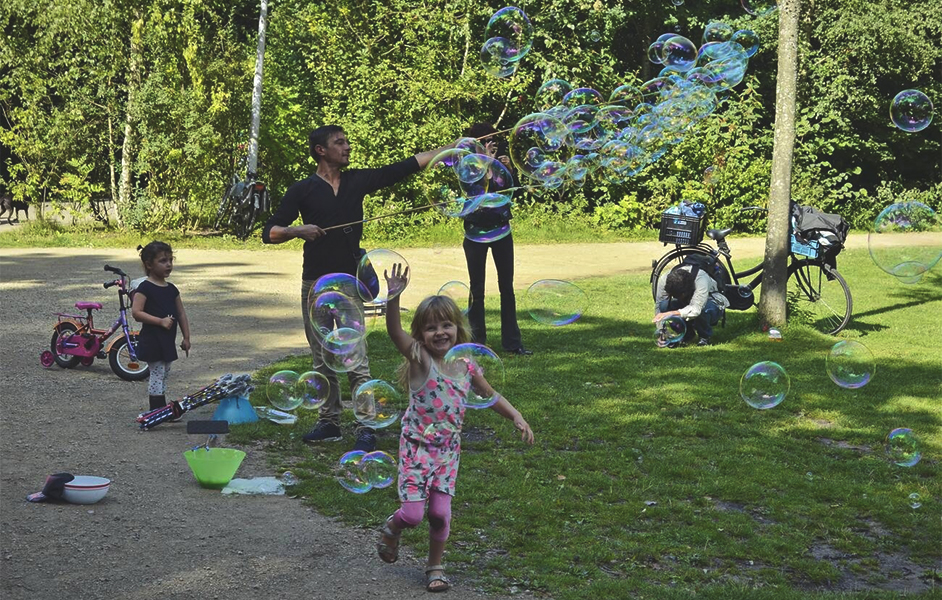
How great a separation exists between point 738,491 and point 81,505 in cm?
340

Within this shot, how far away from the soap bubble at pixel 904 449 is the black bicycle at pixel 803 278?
13.3 ft

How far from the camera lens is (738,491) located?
5816mm

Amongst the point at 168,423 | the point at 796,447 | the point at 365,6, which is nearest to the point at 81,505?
the point at 168,423

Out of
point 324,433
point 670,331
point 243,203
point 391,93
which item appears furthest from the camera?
point 391,93

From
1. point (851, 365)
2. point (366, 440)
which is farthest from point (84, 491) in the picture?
point (851, 365)

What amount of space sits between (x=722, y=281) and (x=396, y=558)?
6547 mm

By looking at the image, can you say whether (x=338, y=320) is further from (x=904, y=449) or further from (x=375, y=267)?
(x=904, y=449)

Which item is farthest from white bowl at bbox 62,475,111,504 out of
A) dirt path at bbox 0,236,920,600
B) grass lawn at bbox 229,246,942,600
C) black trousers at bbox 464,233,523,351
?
black trousers at bbox 464,233,523,351

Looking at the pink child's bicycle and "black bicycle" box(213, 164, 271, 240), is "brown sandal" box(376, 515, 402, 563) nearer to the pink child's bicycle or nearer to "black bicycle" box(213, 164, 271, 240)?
the pink child's bicycle

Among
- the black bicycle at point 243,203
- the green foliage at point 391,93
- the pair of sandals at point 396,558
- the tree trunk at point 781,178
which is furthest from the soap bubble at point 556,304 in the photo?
the black bicycle at point 243,203

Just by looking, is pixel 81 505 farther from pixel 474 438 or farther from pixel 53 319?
pixel 53 319

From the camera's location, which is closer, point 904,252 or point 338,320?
point 338,320

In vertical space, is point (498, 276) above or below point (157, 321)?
above

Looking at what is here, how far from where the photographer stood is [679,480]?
19.8 ft
